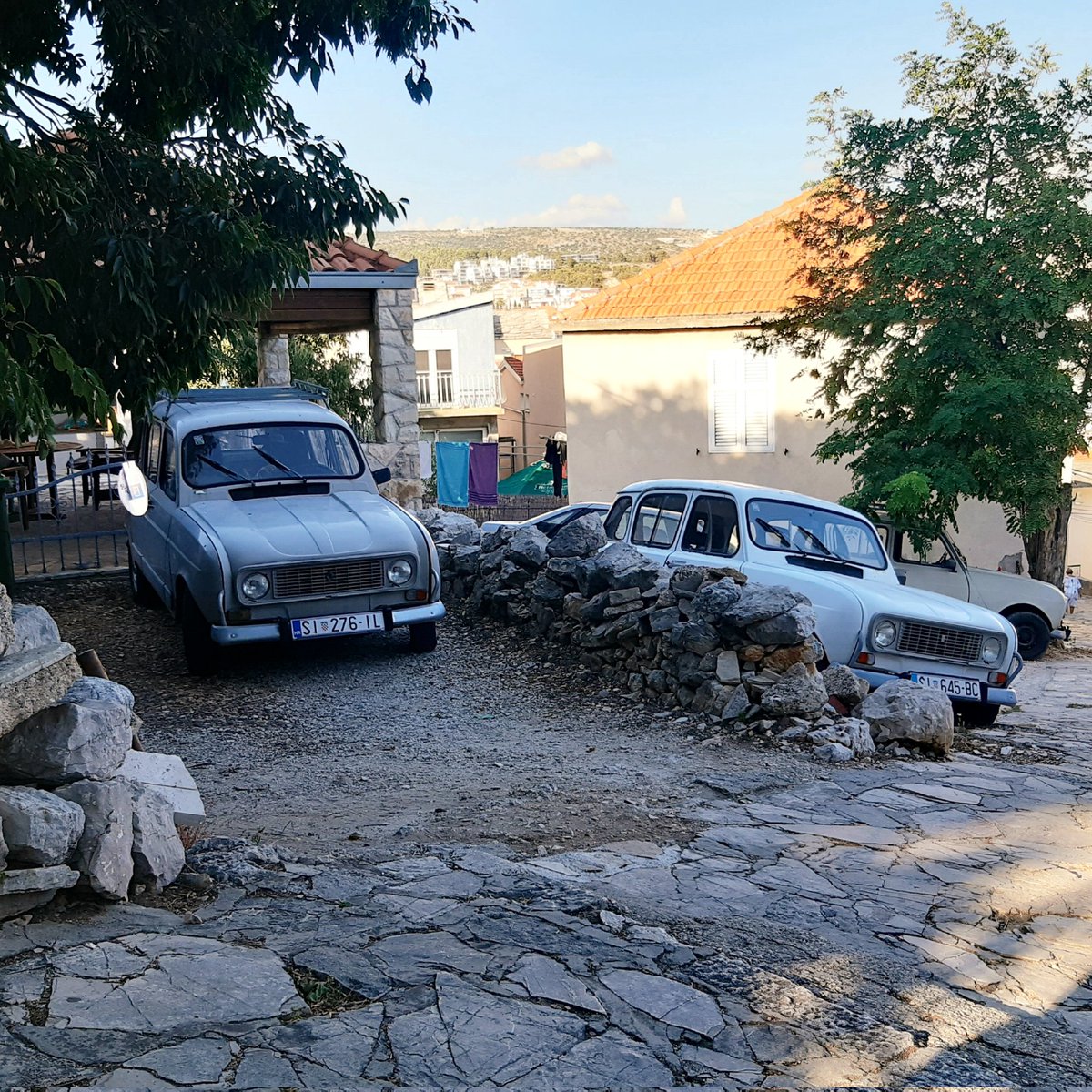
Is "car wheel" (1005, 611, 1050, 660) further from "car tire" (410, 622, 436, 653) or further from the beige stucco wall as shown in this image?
"car tire" (410, 622, 436, 653)

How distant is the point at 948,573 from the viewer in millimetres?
13898

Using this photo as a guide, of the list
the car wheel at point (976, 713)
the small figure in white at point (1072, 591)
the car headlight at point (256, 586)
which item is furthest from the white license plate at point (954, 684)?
the small figure in white at point (1072, 591)

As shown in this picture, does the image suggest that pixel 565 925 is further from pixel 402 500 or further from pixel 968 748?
pixel 402 500

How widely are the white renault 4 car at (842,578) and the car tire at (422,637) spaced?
6.28ft

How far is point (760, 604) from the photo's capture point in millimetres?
7543

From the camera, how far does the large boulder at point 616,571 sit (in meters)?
8.70

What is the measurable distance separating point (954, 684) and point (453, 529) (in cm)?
579

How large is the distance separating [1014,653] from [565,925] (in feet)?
18.8

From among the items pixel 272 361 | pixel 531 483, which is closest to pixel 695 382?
pixel 272 361

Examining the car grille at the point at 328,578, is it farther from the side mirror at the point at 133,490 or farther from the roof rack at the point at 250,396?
the roof rack at the point at 250,396

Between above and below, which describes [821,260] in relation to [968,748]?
above

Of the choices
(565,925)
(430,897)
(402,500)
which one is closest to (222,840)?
(430,897)

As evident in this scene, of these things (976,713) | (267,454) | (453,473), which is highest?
(267,454)

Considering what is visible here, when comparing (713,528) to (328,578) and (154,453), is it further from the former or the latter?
(154,453)
